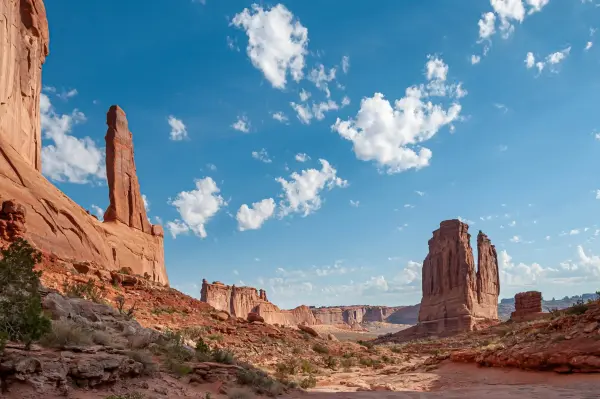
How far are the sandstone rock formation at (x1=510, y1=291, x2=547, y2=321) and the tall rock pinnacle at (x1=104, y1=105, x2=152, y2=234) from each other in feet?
150

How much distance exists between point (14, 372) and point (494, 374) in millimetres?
12644

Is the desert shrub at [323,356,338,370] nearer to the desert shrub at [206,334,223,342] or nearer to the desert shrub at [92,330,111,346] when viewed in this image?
the desert shrub at [206,334,223,342]

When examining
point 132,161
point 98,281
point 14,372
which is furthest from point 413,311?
point 14,372

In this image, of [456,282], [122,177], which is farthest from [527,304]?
[122,177]

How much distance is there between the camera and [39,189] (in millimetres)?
21594

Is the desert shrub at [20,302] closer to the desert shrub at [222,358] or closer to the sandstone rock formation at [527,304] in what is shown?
the desert shrub at [222,358]

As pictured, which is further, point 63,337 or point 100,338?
point 100,338

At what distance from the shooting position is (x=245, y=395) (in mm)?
7246

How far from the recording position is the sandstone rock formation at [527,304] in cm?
5100

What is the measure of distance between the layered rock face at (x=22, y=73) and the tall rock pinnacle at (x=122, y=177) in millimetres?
7674

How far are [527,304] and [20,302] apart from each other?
190ft

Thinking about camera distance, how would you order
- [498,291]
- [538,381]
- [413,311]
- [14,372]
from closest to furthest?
[14,372]
[538,381]
[498,291]
[413,311]

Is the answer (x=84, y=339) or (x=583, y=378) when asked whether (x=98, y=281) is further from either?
(x=583, y=378)

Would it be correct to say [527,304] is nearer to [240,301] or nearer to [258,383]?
[258,383]
